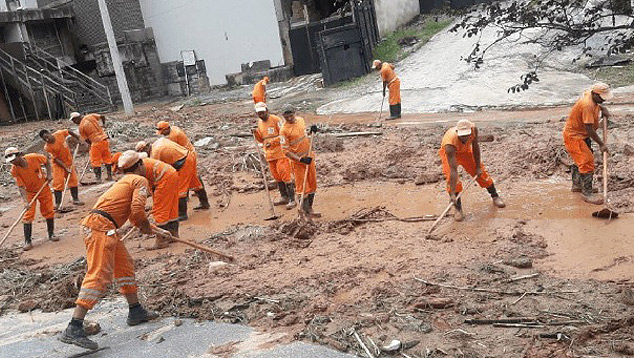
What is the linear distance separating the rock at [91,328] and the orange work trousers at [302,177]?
141 inches

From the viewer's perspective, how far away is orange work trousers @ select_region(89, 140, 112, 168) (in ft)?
40.5

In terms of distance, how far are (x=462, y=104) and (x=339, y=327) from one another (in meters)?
11.5

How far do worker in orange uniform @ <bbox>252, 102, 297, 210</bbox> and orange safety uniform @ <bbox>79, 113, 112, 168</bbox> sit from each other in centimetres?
427

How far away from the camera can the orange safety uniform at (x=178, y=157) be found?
8.81 metres

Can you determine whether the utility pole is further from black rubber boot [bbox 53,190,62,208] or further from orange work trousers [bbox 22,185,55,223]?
orange work trousers [bbox 22,185,55,223]

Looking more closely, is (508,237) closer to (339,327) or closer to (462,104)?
(339,327)

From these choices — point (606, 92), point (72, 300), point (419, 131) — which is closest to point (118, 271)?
point (72, 300)

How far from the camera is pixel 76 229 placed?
33.4 feet

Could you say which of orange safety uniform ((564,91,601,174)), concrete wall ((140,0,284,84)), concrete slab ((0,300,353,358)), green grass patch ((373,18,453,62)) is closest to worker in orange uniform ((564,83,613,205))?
orange safety uniform ((564,91,601,174))

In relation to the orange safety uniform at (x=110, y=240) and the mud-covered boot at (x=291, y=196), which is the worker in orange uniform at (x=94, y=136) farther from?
the orange safety uniform at (x=110, y=240)

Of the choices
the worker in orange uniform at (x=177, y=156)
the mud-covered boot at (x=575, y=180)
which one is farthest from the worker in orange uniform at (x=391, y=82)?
the mud-covered boot at (x=575, y=180)

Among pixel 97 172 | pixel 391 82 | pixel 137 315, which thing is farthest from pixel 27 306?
pixel 391 82

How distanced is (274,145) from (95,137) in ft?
15.5

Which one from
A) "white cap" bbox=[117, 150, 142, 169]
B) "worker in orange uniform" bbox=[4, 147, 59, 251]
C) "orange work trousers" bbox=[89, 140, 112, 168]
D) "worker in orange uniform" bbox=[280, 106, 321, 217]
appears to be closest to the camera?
"white cap" bbox=[117, 150, 142, 169]
